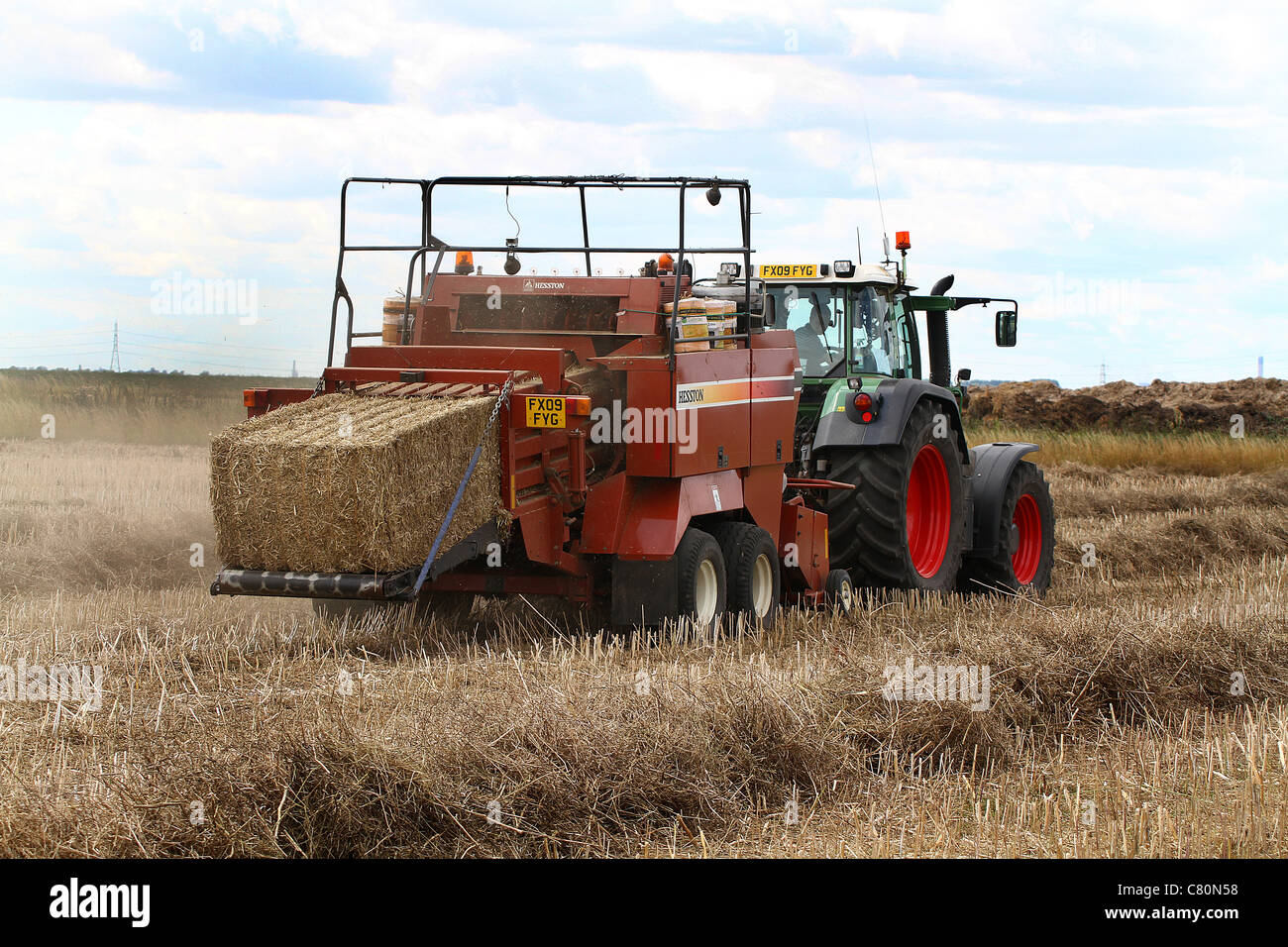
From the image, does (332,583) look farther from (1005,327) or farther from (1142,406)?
(1142,406)

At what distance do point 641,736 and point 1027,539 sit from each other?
22.9 feet

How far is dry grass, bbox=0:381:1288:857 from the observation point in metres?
4.18

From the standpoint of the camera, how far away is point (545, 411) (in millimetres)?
6918

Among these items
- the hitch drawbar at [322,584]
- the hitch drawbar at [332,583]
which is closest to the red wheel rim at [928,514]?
the hitch drawbar at [332,583]

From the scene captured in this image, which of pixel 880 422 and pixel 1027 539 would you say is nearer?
pixel 880 422

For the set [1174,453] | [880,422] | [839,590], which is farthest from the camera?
[1174,453]

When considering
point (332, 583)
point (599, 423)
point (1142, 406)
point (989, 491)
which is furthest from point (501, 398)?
point (1142, 406)

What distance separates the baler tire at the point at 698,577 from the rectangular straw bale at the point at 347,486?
123 centimetres

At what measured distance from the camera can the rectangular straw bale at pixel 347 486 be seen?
603 centimetres

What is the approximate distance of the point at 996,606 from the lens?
8625mm

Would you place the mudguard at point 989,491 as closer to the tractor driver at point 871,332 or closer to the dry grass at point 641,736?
the tractor driver at point 871,332

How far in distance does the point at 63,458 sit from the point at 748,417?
30.3 ft

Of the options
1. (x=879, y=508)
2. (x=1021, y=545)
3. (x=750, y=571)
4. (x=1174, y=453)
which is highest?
(x=1174, y=453)
